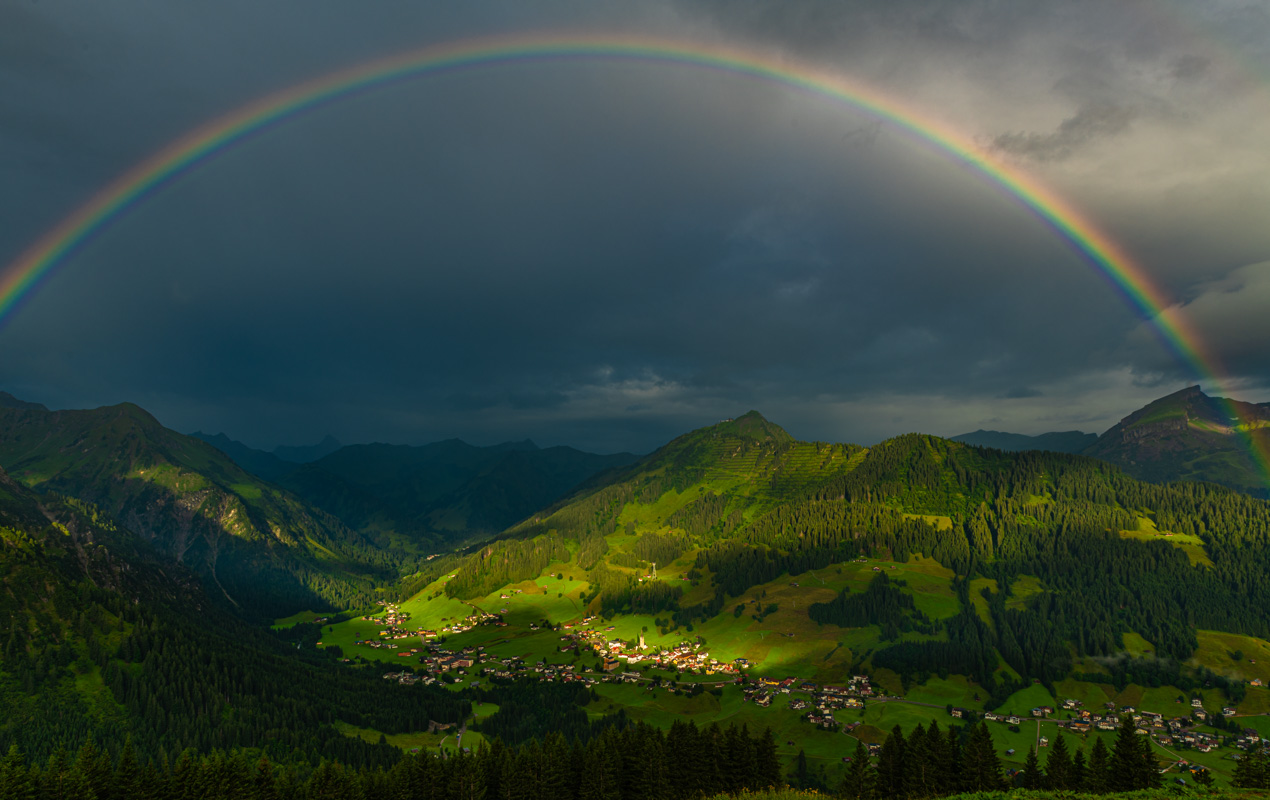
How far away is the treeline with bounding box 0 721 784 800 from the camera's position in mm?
78688

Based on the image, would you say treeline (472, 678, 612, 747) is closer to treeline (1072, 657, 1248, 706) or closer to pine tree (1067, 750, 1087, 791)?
pine tree (1067, 750, 1087, 791)

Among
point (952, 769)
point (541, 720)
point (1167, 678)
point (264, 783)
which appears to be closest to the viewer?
point (952, 769)

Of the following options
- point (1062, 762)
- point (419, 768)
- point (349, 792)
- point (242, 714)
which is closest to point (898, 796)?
point (1062, 762)

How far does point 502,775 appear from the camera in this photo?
81188mm

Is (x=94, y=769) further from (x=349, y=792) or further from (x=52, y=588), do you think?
(x=52, y=588)

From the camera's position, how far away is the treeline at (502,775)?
78.7 m

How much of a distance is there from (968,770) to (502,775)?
60.7 metres

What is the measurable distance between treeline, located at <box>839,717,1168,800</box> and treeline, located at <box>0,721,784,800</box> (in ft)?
43.5

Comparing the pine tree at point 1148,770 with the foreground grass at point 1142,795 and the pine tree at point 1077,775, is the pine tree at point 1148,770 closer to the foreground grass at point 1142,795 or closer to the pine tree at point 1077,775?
the pine tree at point 1077,775

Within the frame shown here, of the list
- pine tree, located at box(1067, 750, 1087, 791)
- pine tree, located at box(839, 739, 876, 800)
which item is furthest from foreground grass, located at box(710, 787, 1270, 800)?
pine tree, located at box(1067, 750, 1087, 791)

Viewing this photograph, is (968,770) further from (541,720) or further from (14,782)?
(541,720)

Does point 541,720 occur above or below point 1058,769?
below

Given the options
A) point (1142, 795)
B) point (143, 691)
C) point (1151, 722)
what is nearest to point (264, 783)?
point (1142, 795)

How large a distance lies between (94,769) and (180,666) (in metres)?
105
